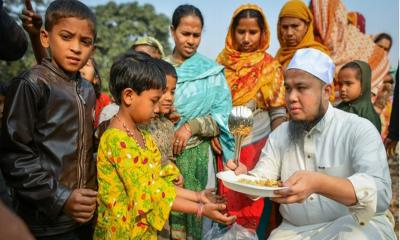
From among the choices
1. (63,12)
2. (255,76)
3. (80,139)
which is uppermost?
(63,12)

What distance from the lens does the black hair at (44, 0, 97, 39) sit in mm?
2125

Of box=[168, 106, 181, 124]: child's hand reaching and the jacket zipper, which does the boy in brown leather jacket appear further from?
box=[168, 106, 181, 124]: child's hand reaching

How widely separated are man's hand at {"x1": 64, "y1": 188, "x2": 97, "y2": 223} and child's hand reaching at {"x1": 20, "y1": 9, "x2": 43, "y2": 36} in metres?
1.10

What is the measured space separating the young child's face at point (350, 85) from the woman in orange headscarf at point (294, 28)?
1.30 ft

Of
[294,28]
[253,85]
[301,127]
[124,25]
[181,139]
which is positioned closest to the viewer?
[301,127]

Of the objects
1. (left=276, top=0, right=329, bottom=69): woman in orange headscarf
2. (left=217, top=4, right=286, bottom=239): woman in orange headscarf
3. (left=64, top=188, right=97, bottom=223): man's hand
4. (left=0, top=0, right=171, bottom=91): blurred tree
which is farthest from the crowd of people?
(left=0, top=0, right=171, bottom=91): blurred tree

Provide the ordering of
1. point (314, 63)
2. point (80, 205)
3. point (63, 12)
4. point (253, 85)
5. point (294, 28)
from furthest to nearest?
1. point (294, 28)
2. point (253, 85)
3. point (314, 63)
4. point (63, 12)
5. point (80, 205)

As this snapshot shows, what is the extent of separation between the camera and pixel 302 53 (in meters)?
2.49

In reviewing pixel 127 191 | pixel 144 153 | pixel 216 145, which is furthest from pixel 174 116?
pixel 127 191

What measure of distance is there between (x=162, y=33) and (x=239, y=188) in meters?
27.9

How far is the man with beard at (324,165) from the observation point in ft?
6.96

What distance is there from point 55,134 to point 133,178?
0.44m

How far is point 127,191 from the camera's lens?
218 cm

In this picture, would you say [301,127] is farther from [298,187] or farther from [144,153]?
[144,153]
